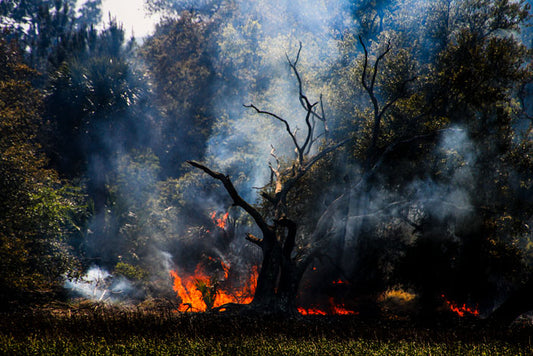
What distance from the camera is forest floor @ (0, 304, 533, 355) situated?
23.2 feet

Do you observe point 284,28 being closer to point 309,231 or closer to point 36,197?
point 309,231

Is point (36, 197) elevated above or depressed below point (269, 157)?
below

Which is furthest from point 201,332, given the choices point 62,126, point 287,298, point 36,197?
point 62,126

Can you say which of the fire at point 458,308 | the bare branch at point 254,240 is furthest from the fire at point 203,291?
the fire at point 458,308

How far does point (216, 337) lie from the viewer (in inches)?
326

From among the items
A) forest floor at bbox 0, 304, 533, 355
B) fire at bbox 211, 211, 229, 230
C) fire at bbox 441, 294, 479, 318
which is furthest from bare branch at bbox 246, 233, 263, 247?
fire at bbox 211, 211, 229, 230

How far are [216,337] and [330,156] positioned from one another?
10.2 m

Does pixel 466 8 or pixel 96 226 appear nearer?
pixel 466 8

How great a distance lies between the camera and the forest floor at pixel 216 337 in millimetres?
7059

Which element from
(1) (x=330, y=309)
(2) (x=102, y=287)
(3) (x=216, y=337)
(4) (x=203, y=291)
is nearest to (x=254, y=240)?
(3) (x=216, y=337)

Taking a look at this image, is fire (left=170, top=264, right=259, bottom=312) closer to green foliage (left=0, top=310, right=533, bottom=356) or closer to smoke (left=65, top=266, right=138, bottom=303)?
smoke (left=65, top=266, right=138, bottom=303)

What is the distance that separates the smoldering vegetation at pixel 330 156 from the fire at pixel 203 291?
1.07 ft

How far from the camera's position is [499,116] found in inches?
548

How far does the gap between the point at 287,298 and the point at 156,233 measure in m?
13.6
